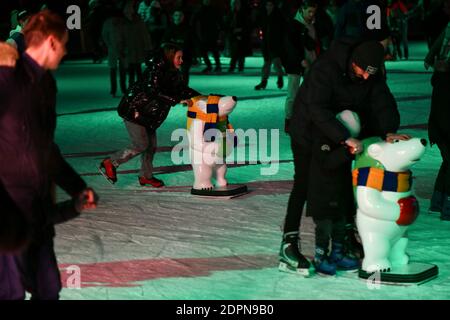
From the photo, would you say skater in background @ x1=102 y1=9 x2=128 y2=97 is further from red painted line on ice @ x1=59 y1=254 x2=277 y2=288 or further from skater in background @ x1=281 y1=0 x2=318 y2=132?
red painted line on ice @ x1=59 y1=254 x2=277 y2=288

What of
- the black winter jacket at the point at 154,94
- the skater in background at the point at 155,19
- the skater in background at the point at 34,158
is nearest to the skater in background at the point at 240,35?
the skater in background at the point at 155,19

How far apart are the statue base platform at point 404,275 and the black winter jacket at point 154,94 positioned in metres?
3.25

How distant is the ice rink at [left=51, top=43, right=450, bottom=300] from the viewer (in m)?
5.88

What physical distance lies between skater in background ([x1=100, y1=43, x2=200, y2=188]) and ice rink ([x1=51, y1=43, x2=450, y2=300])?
0.82 ft

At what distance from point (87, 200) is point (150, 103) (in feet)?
15.6

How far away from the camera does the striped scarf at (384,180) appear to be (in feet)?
19.3

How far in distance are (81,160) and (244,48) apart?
13583 mm

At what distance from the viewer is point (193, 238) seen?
284 inches

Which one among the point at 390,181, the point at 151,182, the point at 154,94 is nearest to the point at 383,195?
the point at 390,181

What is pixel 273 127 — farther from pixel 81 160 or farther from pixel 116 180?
pixel 116 180

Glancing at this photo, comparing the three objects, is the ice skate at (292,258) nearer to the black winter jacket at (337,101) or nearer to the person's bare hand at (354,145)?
the black winter jacket at (337,101)

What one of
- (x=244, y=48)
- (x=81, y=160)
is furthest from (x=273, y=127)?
(x=244, y=48)

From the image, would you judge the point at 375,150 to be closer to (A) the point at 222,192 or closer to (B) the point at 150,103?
(A) the point at 222,192

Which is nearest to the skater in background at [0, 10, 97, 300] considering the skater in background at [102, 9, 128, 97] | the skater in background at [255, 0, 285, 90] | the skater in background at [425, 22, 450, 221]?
the skater in background at [425, 22, 450, 221]
